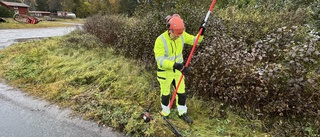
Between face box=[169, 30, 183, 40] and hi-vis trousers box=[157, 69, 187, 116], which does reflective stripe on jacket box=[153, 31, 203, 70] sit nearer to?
face box=[169, 30, 183, 40]

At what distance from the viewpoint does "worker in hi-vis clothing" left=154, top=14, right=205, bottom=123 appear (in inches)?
133

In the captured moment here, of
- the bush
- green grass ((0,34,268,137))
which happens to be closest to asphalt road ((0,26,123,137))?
green grass ((0,34,268,137))

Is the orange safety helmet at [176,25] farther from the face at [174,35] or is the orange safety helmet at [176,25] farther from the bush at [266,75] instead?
the bush at [266,75]

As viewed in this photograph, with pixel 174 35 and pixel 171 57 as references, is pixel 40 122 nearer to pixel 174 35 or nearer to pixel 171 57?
pixel 171 57

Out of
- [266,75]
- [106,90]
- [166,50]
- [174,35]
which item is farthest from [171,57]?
[106,90]

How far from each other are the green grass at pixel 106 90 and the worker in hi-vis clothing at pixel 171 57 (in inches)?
10.3

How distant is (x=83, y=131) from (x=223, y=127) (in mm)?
2319

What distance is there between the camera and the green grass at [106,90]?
369cm

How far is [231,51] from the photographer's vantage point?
4.31 meters

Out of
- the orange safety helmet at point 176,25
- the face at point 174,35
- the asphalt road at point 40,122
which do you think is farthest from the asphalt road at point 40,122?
the orange safety helmet at point 176,25

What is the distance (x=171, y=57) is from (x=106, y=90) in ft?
6.76

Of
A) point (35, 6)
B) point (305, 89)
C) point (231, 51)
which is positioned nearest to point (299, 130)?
point (305, 89)

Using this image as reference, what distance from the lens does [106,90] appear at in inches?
198

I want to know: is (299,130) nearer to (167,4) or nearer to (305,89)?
(305,89)
